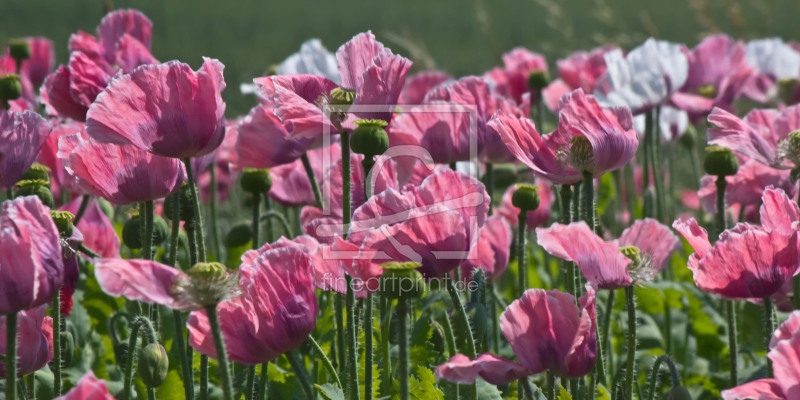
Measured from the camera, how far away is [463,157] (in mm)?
2346

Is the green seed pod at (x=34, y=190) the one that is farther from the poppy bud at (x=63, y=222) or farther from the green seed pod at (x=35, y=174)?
the poppy bud at (x=63, y=222)

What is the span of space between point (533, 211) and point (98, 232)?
1.33 metres

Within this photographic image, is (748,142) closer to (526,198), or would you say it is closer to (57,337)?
(526,198)

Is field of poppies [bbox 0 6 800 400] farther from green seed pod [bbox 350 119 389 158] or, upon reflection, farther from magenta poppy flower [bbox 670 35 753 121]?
magenta poppy flower [bbox 670 35 753 121]

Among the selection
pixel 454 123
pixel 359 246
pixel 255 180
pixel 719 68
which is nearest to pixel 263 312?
pixel 359 246

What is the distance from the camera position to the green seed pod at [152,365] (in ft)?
5.65

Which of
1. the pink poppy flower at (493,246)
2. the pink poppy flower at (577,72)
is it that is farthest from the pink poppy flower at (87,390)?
the pink poppy flower at (577,72)

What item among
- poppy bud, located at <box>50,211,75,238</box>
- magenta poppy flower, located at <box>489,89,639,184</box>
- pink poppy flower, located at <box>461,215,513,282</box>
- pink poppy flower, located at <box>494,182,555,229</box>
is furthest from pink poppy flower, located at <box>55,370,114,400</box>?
pink poppy flower, located at <box>494,182,555,229</box>

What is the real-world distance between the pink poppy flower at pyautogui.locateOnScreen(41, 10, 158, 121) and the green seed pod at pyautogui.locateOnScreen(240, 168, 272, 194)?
1.24ft

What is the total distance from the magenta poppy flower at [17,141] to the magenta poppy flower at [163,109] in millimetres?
306

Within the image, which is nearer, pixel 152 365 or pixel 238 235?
pixel 152 365

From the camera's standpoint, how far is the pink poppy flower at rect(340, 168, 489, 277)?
61.1 inches

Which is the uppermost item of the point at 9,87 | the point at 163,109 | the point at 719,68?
the point at 719,68

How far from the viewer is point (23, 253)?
137 centimetres
